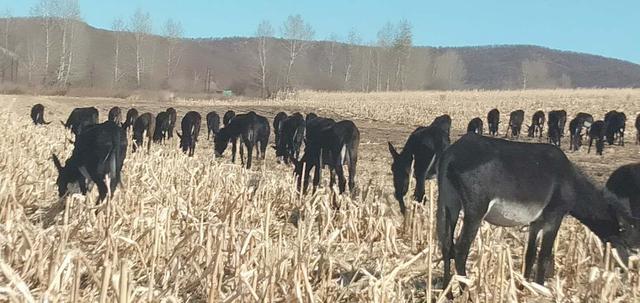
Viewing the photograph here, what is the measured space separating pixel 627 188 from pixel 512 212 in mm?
2309

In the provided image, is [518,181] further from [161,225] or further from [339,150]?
[339,150]

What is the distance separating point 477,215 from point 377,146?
1952cm

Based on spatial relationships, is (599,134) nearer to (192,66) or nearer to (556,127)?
(556,127)

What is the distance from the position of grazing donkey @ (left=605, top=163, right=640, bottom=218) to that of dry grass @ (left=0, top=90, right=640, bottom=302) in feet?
1.87

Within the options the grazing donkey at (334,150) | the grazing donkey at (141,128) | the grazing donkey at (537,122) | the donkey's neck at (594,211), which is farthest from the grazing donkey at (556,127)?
the donkey's neck at (594,211)

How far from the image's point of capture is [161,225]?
5.95 metres

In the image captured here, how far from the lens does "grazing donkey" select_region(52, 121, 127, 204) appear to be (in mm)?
8867

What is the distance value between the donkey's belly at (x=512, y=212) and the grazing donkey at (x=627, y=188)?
1.66 m

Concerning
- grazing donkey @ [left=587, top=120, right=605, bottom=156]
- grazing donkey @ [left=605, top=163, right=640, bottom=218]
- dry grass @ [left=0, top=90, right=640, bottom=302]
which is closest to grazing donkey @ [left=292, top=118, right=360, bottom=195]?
dry grass @ [left=0, top=90, right=640, bottom=302]

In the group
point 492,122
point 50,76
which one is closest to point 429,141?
point 492,122

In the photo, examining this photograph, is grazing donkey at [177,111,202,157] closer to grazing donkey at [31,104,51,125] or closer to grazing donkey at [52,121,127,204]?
grazing donkey at [31,104,51,125]

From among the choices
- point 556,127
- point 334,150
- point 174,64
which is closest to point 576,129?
point 556,127

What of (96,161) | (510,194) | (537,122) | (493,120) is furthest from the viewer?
(493,120)

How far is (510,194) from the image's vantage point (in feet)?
19.7
